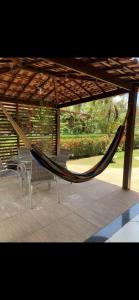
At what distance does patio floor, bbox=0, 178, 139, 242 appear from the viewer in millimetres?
2295

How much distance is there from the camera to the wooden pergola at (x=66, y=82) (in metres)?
2.60

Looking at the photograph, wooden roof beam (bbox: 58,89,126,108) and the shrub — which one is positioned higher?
wooden roof beam (bbox: 58,89,126,108)

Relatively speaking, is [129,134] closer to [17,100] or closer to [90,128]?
[17,100]

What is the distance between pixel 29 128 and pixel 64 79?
204 centimetres

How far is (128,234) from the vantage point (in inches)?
53.8

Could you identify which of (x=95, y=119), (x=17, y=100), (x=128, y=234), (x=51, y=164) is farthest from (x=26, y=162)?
Result: (x=95, y=119)

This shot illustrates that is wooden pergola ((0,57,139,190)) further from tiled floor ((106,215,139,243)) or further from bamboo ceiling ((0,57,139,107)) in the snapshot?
tiled floor ((106,215,139,243))

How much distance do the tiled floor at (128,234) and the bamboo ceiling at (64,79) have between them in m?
1.54

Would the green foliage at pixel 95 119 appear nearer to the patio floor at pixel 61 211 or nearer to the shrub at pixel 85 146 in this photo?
the shrub at pixel 85 146

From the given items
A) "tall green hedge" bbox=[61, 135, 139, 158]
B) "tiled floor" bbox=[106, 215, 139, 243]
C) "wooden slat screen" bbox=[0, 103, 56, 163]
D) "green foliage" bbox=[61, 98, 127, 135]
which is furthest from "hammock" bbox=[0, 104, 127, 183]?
"green foliage" bbox=[61, 98, 127, 135]

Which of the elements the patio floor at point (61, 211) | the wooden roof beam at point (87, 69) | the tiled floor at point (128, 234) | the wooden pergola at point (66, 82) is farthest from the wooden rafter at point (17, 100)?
the tiled floor at point (128, 234)
